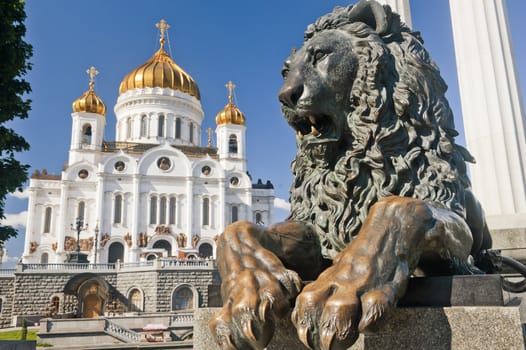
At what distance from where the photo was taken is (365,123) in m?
2.04

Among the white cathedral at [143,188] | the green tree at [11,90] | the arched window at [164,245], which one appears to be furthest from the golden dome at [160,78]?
the green tree at [11,90]

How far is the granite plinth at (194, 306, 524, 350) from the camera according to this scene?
140 cm

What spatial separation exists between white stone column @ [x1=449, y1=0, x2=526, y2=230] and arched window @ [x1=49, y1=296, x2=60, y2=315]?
27.8m

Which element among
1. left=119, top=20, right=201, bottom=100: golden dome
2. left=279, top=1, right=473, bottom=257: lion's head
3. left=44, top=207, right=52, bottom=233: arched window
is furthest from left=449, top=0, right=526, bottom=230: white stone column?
left=119, top=20, right=201, bottom=100: golden dome

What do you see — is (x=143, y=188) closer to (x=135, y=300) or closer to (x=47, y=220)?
(x=47, y=220)

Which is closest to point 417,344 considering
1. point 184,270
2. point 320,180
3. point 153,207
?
point 320,180

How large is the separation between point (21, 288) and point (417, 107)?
3158cm

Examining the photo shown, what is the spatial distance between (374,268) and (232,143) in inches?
1762

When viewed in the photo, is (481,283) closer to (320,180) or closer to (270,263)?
(270,263)

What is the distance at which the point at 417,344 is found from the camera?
1.44 m

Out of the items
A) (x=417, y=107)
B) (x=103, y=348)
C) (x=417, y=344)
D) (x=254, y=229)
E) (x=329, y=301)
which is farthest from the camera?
(x=103, y=348)

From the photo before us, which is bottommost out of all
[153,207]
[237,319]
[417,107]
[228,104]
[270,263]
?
[237,319]

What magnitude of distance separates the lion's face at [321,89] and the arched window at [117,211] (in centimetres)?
3881

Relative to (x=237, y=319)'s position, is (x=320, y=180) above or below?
above
